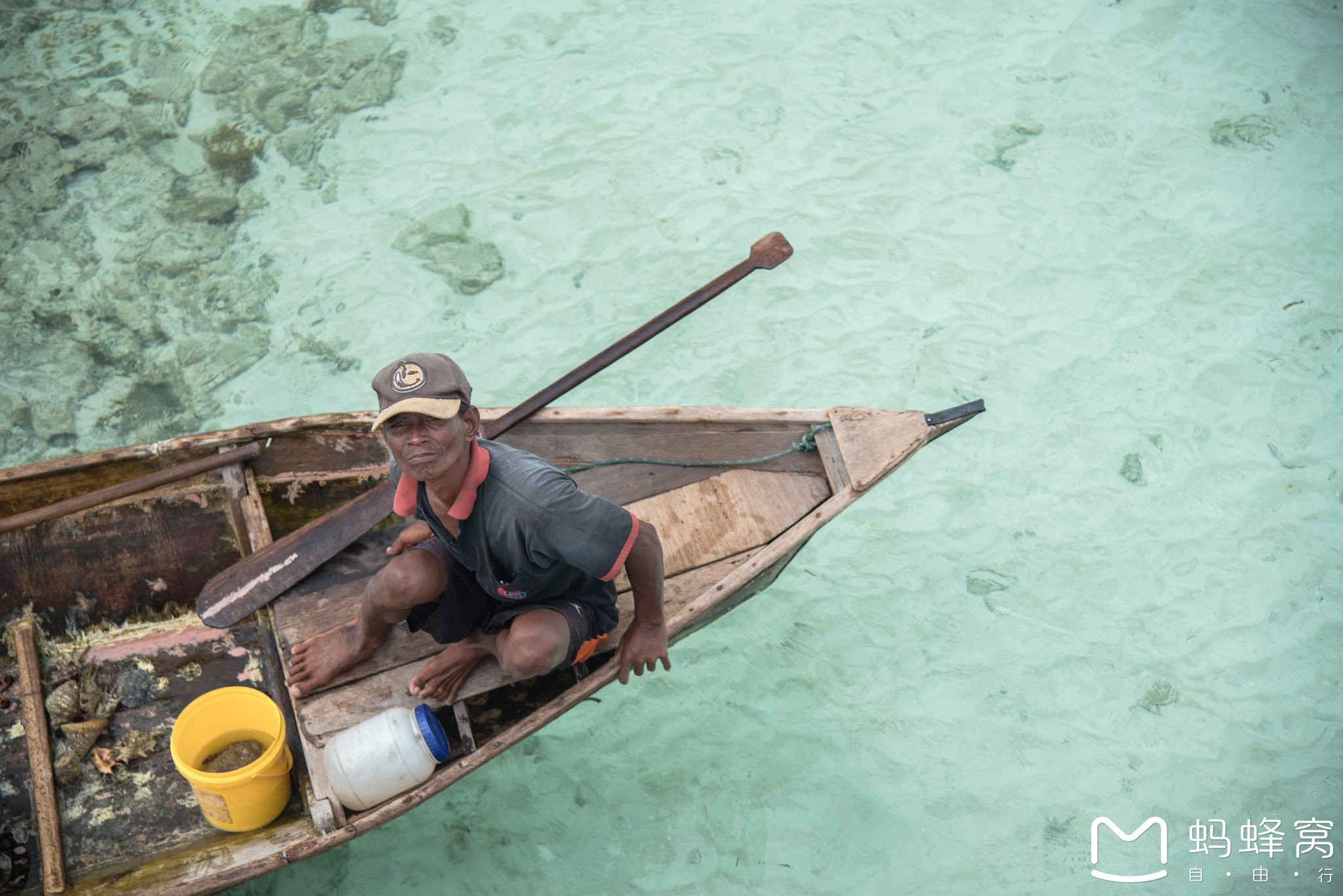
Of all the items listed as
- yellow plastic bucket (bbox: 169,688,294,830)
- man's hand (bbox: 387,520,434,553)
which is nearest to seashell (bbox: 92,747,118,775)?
yellow plastic bucket (bbox: 169,688,294,830)

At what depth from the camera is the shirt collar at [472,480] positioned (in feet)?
7.32

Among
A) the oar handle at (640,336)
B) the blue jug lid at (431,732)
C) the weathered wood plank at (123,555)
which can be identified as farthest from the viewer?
the oar handle at (640,336)

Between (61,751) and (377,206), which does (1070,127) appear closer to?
(377,206)

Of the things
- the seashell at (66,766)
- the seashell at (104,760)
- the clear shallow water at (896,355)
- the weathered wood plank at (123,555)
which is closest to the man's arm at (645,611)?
the clear shallow water at (896,355)

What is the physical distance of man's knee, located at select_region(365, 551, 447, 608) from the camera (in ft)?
8.27

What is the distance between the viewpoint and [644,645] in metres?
2.66

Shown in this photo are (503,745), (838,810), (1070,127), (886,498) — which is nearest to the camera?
(503,745)

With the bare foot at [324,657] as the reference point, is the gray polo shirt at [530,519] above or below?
above

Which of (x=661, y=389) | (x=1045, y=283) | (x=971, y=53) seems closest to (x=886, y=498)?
(x=661, y=389)

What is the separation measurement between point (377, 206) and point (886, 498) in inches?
143

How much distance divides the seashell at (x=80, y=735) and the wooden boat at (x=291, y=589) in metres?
0.06

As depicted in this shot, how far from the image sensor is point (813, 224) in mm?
5641

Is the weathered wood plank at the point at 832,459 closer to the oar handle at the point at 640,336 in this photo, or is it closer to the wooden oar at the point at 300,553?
the oar handle at the point at 640,336

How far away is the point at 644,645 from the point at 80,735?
2072 millimetres
